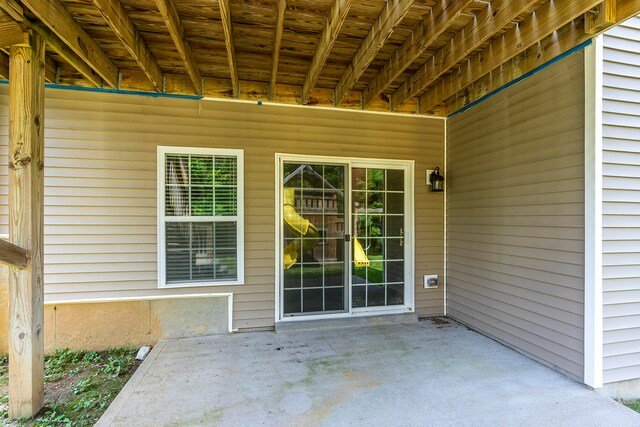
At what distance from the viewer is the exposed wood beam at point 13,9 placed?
2.08 meters

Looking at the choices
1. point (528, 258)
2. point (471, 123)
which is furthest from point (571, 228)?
point (471, 123)

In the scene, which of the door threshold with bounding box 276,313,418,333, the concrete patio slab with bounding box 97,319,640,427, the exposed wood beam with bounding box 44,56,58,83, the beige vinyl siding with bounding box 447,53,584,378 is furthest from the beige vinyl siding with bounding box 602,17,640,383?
the exposed wood beam with bounding box 44,56,58,83

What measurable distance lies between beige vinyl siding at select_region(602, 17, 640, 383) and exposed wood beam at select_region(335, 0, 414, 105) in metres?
1.66

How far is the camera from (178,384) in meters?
2.58

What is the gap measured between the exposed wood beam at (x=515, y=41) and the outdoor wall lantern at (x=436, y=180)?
90 centimetres

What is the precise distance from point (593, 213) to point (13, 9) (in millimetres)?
4403

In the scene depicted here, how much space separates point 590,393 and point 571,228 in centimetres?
126

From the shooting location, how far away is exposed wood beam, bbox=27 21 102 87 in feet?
7.87

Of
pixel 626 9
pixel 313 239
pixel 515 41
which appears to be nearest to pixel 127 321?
pixel 313 239

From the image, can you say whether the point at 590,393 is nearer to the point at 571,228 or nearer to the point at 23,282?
the point at 571,228

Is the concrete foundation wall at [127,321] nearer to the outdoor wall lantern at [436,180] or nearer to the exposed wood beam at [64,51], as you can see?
the exposed wood beam at [64,51]

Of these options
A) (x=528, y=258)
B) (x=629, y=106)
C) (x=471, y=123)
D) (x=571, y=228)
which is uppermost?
(x=471, y=123)

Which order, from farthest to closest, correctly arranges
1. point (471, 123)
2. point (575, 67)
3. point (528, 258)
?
point (471, 123) → point (528, 258) → point (575, 67)

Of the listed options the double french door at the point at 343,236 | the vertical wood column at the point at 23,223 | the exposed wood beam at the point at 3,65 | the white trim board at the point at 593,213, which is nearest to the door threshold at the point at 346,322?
the double french door at the point at 343,236
